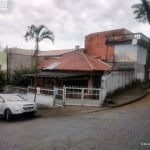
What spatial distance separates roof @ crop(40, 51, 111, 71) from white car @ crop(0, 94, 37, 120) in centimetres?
717

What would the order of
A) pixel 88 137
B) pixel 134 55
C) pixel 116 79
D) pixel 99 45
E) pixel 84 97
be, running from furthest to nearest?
pixel 99 45 < pixel 134 55 < pixel 116 79 < pixel 84 97 < pixel 88 137

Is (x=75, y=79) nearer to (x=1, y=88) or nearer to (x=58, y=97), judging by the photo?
(x=58, y=97)

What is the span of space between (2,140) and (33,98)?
40.1ft

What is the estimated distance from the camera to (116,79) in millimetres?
23000

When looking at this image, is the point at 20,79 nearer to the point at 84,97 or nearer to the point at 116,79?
the point at 116,79

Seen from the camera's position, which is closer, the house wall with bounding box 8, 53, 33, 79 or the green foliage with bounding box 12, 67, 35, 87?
the green foliage with bounding box 12, 67, 35, 87

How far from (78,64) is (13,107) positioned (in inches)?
362

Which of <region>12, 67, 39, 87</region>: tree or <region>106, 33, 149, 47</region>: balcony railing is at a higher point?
<region>106, 33, 149, 47</region>: balcony railing

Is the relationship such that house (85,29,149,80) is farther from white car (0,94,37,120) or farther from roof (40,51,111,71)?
white car (0,94,37,120)

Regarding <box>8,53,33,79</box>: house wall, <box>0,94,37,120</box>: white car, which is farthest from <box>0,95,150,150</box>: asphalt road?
<box>8,53,33,79</box>: house wall

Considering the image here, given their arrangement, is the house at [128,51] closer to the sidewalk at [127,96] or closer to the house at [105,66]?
the house at [105,66]

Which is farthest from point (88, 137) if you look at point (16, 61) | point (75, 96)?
point (16, 61)

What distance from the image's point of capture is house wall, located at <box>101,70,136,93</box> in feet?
68.1


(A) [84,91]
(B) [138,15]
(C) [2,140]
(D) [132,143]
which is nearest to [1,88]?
(A) [84,91]
